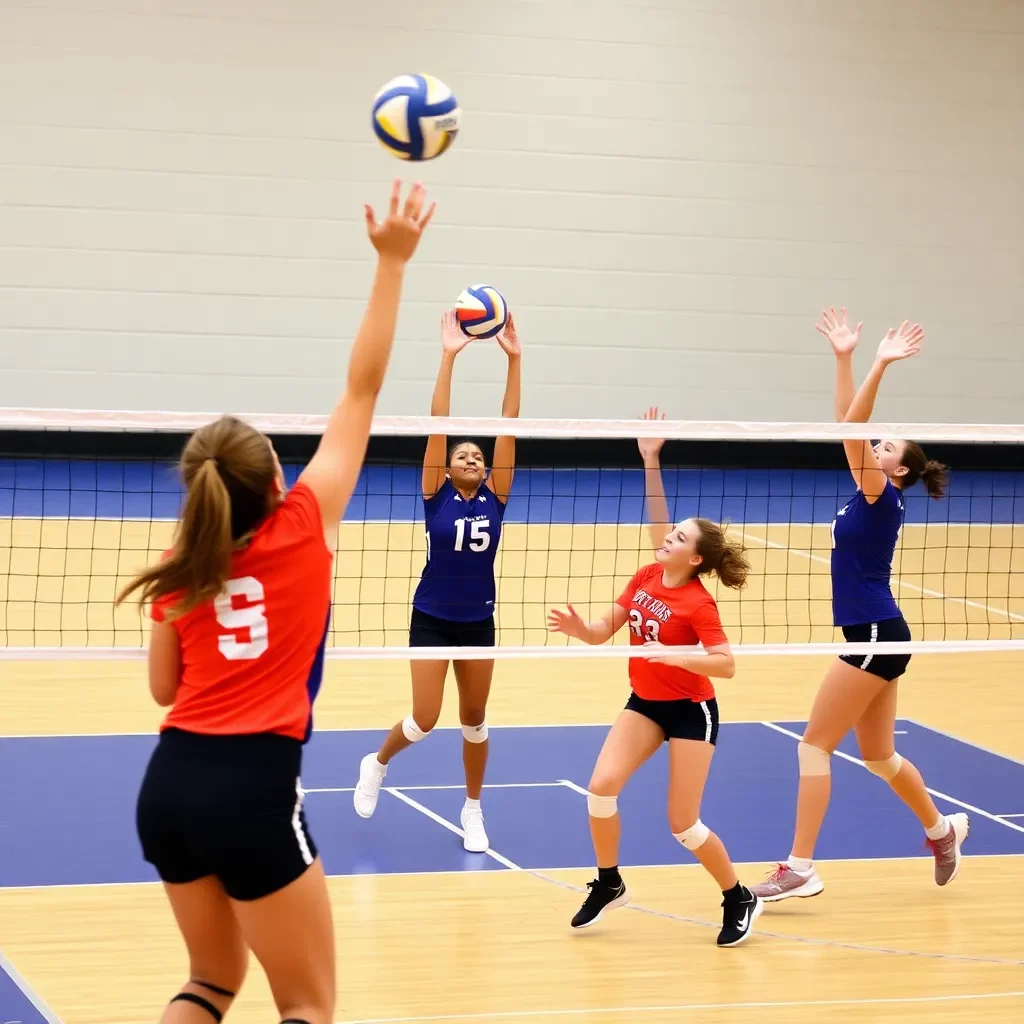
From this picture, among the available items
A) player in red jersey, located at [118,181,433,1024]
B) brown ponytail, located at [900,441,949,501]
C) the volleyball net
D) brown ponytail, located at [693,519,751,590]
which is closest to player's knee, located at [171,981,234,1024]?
player in red jersey, located at [118,181,433,1024]

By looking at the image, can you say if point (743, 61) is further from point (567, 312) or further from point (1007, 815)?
point (1007, 815)

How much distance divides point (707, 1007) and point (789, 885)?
1077 mm

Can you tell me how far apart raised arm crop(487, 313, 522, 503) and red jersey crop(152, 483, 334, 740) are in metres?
3.51

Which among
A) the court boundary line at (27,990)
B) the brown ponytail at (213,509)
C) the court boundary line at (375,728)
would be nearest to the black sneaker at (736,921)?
the court boundary line at (27,990)

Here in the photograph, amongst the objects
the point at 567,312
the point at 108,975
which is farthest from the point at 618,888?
the point at 567,312

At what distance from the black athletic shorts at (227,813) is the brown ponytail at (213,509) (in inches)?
12.5

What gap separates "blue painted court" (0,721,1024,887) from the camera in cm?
674

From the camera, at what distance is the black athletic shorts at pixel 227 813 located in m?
3.22

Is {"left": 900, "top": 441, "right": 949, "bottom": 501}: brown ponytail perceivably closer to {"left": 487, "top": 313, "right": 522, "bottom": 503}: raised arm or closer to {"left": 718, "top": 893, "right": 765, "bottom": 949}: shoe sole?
{"left": 487, "top": 313, "right": 522, "bottom": 503}: raised arm

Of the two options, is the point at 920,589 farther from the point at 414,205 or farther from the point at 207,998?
the point at 207,998

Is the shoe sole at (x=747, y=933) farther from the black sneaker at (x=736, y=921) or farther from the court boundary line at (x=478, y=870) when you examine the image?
the court boundary line at (x=478, y=870)

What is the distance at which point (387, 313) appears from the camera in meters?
3.62

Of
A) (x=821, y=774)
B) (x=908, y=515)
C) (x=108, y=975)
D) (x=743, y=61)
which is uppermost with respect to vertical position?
(x=743, y=61)

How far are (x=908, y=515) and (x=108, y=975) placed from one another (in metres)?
13.3
